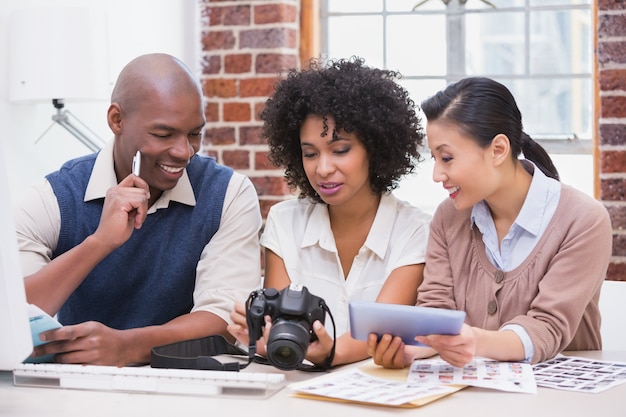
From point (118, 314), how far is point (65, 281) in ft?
0.90

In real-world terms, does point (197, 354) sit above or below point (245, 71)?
below

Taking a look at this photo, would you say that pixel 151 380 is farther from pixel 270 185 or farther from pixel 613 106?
pixel 613 106

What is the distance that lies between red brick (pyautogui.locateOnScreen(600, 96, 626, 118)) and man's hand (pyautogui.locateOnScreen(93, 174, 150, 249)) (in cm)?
174

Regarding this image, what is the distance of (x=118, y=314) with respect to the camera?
2.01 meters

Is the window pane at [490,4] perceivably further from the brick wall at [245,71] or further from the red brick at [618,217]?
the red brick at [618,217]

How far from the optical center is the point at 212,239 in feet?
6.63

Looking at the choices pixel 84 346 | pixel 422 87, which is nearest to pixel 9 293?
pixel 84 346

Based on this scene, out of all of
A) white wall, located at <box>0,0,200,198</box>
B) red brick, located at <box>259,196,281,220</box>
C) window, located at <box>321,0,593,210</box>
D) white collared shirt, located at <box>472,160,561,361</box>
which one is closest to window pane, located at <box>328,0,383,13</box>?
window, located at <box>321,0,593,210</box>

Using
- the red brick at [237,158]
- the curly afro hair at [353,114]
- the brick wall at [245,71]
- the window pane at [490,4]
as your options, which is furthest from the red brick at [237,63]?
the curly afro hair at [353,114]

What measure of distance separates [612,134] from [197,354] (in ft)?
5.95

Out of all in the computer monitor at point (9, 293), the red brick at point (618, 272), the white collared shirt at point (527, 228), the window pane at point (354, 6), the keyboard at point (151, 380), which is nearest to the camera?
the computer monitor at point (9, 293)

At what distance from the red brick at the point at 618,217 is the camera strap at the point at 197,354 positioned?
1640 millimetres

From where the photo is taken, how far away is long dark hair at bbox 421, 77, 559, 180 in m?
1.79

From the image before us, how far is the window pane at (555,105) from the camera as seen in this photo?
10.6 feet
